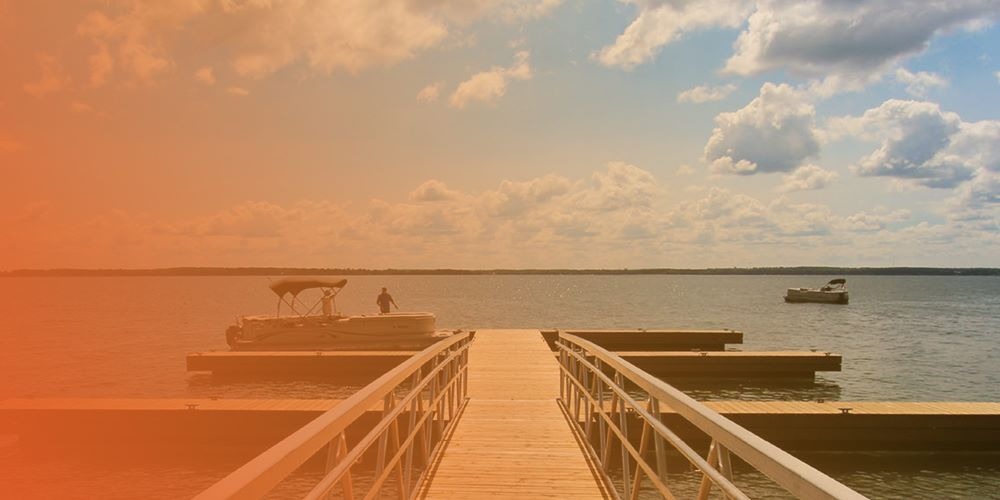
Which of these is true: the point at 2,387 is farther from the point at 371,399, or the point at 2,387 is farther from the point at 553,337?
the point at 371,399

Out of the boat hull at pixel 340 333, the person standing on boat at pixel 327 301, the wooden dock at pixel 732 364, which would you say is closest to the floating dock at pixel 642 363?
the wooden dock at pixel 732 364

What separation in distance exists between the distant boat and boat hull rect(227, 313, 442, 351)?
71118 mm

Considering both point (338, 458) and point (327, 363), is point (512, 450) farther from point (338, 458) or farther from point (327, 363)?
point (327, 363)

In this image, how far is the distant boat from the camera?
3383 inches

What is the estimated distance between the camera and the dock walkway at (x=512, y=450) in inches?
276

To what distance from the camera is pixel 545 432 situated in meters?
9.62

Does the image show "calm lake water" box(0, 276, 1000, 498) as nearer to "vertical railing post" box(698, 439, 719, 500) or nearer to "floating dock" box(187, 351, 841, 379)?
"floating dock" box(187, 351, 841, 379)

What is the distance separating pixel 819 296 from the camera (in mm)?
90125

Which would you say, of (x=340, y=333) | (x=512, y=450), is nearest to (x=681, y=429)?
(x=512, y=450)

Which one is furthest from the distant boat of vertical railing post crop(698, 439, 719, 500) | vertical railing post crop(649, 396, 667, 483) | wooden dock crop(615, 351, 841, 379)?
vertical railing post crop(698, 439, 719, 500)

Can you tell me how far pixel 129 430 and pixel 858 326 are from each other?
54653 mm

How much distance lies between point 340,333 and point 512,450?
20.3m

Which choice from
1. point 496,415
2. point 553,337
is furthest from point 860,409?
point 553,337

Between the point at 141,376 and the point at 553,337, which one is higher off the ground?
the point at 553,337
